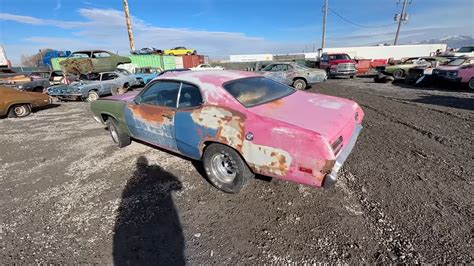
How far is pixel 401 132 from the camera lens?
206 inches

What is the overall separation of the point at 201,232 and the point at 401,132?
4.81m

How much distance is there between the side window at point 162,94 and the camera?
140 inches

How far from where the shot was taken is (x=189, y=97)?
132 inches

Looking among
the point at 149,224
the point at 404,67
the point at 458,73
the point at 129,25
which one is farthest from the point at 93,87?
the point at 404,67

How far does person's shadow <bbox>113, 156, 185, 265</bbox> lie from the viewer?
236cm

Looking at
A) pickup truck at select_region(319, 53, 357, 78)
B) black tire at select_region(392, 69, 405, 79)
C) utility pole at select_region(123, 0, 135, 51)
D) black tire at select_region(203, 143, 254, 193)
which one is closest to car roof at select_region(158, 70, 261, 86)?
black tire at select_region(203, 143, 254, 193)

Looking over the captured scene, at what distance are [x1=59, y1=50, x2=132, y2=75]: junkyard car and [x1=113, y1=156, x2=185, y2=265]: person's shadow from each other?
44.4 ft

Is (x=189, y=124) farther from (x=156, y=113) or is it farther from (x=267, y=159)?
(x=267, y=159)

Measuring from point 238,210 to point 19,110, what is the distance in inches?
397

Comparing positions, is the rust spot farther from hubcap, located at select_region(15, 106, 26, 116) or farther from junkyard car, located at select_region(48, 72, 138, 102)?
junkyard car, located at select_region(48, 72, 138, 102)

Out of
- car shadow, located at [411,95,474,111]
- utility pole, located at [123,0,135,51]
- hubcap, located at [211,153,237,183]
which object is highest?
utility pole, located at [123,0,135,51]

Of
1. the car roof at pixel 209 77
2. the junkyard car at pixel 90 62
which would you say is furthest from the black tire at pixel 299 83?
the junkyard car at pixel 90 62

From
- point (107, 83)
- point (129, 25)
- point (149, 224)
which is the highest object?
point (129, 25)

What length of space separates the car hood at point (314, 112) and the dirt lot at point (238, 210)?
1.01m
